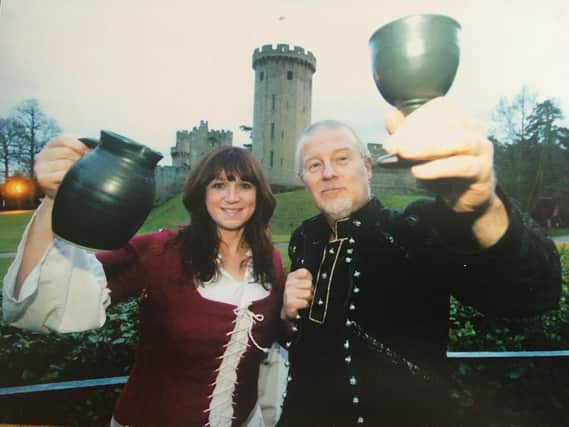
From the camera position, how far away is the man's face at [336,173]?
1396 mm

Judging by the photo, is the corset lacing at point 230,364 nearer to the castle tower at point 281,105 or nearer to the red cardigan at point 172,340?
the red cardigan at point 172,340

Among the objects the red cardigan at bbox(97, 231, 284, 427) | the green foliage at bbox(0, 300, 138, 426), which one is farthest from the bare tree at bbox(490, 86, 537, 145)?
the green foliage at bbox(0, 300, 138, 426)

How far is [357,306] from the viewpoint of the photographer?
134cm

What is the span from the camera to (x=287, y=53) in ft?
6.64

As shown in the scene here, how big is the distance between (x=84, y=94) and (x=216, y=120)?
753mm

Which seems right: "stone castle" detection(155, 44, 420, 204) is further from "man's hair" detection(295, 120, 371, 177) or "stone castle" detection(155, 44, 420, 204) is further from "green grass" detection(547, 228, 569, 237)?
"green grass" detection(547, 228, 569, 237)

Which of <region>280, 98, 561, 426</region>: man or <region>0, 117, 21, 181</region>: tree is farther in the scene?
<region>0, 117, 21, 181</region>: tree

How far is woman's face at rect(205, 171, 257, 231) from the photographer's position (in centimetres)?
152

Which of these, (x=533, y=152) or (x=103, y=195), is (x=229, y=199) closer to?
(x=103, y=195)

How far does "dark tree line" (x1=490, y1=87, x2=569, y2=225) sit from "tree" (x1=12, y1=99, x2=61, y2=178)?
8.31 ft

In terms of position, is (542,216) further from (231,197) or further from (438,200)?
(231,197)

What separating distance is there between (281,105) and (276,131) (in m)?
0.30

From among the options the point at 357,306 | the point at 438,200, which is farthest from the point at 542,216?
the point at 438,200

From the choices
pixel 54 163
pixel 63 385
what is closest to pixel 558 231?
pixel 54 163
